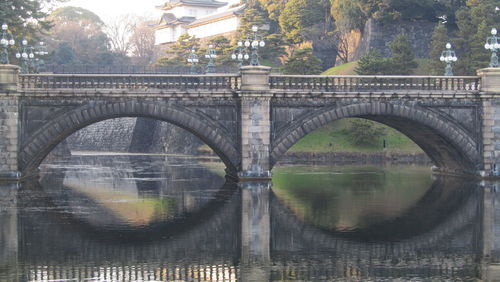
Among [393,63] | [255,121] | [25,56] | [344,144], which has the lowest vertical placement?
[344,144]

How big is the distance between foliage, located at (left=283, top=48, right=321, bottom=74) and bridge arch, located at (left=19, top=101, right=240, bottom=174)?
1296 inches

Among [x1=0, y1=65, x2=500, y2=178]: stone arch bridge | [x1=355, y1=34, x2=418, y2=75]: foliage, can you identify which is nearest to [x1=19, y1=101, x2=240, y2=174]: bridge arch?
[x1=0, y1=65, x2=500, y2=178]: stone arch bridge

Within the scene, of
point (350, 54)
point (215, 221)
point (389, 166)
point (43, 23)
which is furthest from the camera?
point (350, 54)

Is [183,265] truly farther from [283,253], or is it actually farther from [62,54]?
[62,54]

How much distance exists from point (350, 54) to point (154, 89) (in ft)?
179

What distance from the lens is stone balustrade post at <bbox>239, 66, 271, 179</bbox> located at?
45875 mm

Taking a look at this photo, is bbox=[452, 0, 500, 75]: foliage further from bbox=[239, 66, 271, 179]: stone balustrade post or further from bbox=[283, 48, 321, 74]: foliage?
bbox=[239, 66, 271, 179]: stone balustrade post

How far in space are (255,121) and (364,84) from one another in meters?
6.88

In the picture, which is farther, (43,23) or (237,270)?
(43,23)

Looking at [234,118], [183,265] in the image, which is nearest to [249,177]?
[234,118]

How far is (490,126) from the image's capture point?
4838 centimetres

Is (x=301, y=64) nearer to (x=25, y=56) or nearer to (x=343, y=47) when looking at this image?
(x=343, y=47)

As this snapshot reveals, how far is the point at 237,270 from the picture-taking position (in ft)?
72.5

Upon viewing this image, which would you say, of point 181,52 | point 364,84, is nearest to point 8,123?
point 364,84
